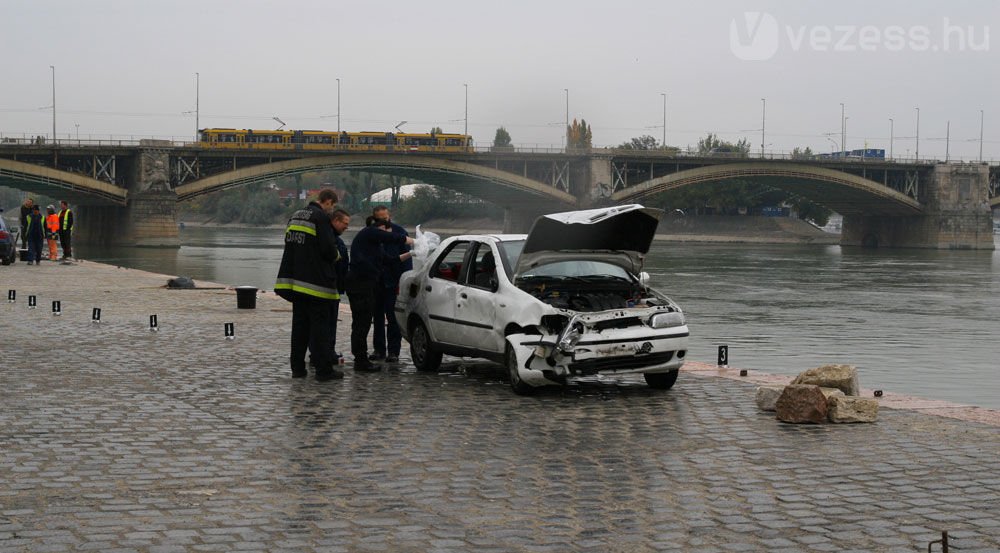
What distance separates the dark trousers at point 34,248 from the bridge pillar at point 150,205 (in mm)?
40125

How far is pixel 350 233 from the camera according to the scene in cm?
11831

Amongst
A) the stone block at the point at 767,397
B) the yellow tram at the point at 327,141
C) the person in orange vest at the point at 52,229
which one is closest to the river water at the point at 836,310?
the person in orange vest at the point at 52,229

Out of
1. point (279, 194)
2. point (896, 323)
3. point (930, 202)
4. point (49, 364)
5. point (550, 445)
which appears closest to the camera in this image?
point (550, 445)

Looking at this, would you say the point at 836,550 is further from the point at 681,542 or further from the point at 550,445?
the point at 550,445

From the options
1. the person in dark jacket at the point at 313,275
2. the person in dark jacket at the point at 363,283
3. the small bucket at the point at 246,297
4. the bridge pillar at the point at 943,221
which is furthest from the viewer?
the bridge pillar at the point at 943,221

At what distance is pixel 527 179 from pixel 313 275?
7475cm

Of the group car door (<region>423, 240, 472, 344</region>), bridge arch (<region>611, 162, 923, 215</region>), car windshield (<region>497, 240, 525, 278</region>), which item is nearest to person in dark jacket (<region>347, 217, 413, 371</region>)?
car door (<region>423, 240, 472, 344</region>)

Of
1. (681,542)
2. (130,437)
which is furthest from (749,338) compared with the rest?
(681,542)

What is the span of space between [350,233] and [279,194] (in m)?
52.5

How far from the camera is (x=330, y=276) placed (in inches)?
492

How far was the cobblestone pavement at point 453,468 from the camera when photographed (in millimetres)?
6242

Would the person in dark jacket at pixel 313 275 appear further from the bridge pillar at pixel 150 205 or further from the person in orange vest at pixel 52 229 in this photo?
the bridge pillar at pixel 150 205

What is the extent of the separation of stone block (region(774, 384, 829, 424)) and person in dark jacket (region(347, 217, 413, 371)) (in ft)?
15.2

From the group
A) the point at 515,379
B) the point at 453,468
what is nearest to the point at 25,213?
the point at 515,379
